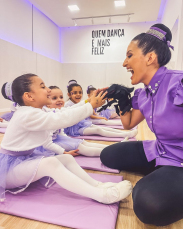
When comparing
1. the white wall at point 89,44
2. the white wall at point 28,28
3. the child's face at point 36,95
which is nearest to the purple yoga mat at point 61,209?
the child's face at point 36,95

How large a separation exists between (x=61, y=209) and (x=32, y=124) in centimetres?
45

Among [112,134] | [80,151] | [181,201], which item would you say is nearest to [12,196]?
[80,151]

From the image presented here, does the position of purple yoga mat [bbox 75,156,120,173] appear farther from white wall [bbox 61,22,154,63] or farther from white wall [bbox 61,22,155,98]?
white wall [bbox 61,22,154,63]

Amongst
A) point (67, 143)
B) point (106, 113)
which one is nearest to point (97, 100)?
point (67, 143)

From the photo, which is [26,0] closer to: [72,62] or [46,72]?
[46,72]

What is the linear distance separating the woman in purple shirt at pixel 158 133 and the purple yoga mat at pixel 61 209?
Answer: 0.53ft

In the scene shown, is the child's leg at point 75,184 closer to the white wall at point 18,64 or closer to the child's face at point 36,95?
the child's face at point 36,95

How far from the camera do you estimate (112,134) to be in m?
2.37

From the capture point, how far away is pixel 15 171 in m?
0.99

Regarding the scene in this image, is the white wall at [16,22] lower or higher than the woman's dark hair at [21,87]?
higher

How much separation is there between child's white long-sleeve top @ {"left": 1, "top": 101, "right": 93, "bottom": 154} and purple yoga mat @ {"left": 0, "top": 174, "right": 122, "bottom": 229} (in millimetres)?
268

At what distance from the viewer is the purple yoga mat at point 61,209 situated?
82 centimetres

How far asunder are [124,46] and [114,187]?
19.9 feet

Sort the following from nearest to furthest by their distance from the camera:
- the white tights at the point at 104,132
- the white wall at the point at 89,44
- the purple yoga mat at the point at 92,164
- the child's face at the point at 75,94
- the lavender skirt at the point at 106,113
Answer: the purple yoga mat at the point at 92,164 → the white tights at the point at 104,132 → the child's face at the point at 75,94 → the lavender skirt at the point at 106,113 → the white wall at the point at 89,44
